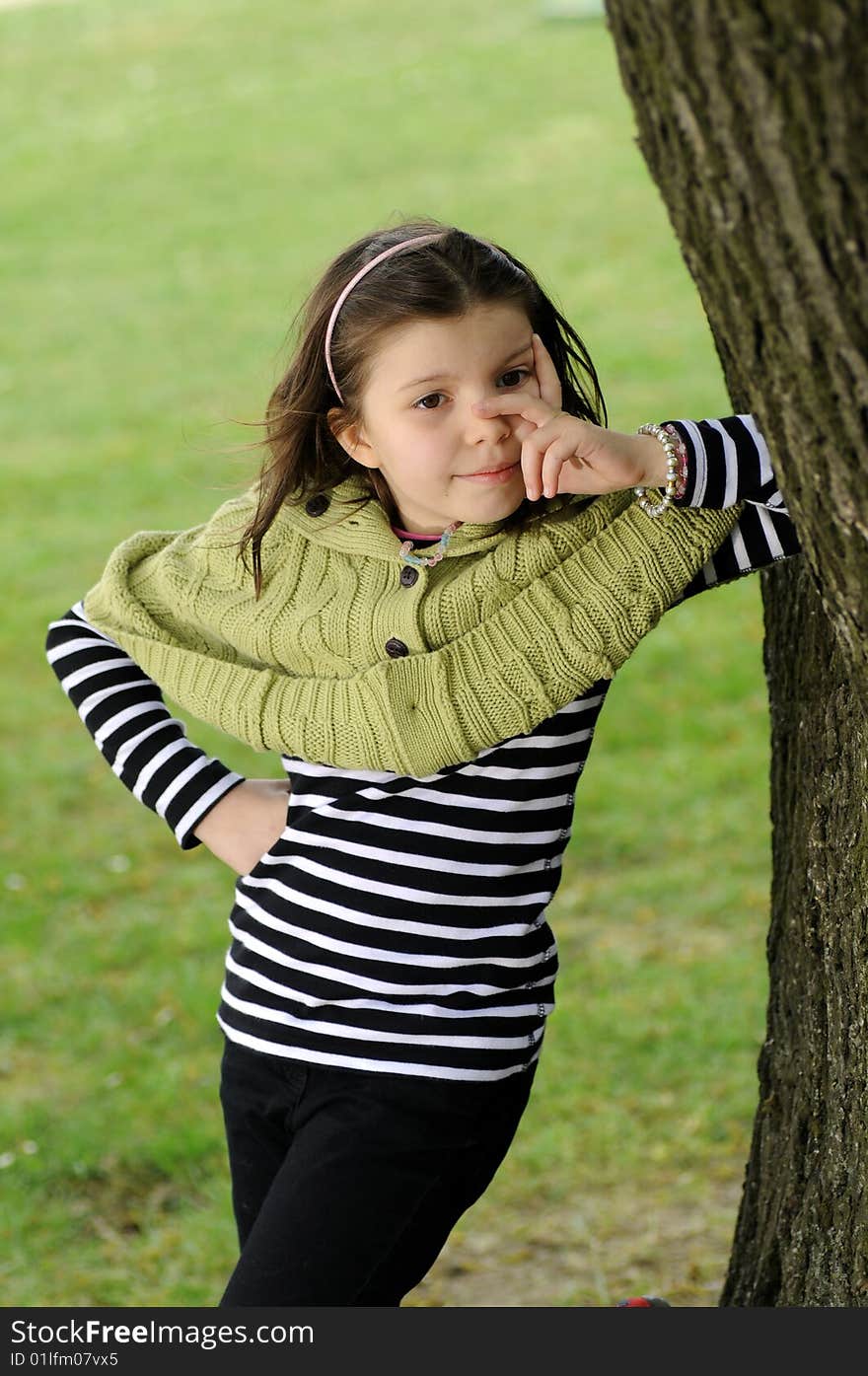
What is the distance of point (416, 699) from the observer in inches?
82.5

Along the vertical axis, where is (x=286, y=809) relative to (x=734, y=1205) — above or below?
above

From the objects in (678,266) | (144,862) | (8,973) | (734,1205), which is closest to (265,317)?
(678,266)

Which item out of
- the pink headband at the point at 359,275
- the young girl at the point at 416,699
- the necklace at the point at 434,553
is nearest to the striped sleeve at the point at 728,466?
the young girl at the point at 416,699

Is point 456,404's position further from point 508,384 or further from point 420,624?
point 420,624

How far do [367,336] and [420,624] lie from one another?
1.24ft

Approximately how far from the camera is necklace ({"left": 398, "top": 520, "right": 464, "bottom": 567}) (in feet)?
6.99

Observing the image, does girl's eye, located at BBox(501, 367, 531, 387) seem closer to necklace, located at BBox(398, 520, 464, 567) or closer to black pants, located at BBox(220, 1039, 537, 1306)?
necklace, located at BBox(398, 520, 464, 567)

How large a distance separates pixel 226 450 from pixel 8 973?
2.45 metres

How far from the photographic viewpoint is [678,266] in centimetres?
1007

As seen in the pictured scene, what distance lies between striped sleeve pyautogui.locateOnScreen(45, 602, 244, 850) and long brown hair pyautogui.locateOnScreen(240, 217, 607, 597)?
0.29 meters

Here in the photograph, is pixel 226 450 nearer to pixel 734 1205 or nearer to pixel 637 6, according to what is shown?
pixel 637 6

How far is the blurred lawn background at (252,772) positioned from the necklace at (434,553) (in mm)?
436

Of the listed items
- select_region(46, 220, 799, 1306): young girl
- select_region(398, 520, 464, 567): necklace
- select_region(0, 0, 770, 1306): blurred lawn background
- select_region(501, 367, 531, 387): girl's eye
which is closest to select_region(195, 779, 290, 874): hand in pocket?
select_region(46, 220, 799, 1306): young girl

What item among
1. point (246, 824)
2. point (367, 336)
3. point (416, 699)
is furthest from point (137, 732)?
point (367, 336)
